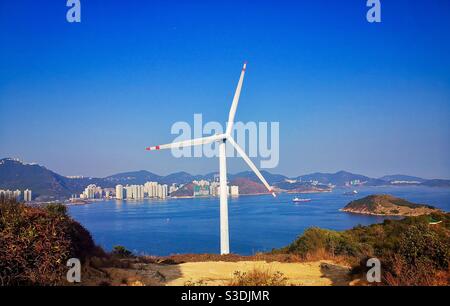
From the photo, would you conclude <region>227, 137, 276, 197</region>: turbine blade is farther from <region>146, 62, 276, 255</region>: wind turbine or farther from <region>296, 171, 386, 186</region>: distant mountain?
<region>296, 171, 386, 186</region>: distant mountain

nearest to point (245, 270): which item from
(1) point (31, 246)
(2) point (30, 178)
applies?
(1) point (31, 246)

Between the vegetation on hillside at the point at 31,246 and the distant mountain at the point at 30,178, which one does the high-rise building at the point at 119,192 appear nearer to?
the distant mountain at the point at 30,178

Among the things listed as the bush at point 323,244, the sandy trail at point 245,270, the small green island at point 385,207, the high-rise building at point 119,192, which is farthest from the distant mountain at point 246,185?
the sandy trail at point 245,270

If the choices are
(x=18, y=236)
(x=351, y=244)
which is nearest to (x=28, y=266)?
(x=18, y=236)

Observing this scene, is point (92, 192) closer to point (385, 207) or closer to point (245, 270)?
point (385, 207)

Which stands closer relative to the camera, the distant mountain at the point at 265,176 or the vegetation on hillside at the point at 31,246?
the vegetation on hillside at the point at 31,246

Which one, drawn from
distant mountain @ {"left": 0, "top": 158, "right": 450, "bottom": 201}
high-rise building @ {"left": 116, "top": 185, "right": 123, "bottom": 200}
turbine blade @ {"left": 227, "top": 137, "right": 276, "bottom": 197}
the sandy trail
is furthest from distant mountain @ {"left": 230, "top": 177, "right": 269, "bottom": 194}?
the sandy trail
